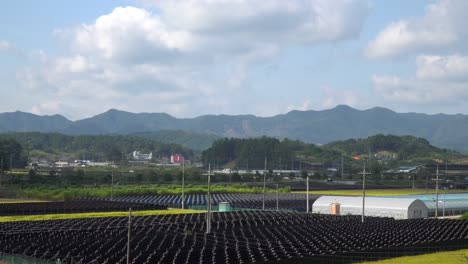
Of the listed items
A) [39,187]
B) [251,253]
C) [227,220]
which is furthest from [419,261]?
[39,187]

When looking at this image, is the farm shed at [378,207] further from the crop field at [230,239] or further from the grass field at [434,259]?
the grass field at [434,259]

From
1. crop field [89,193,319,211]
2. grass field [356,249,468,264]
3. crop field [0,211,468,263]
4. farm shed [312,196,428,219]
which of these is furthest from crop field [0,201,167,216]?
grass field [356,249,468,264]

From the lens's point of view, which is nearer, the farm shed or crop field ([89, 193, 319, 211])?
the farm shed

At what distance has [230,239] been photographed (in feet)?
117

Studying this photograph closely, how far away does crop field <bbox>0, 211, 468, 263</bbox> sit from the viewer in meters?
28.4

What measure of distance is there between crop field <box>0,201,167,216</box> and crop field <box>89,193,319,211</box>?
6969 millimetres

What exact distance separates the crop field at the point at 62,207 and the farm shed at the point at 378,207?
16635 mm

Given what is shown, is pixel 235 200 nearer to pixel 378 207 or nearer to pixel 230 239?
pixel 378 207

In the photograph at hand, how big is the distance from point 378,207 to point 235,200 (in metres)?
20.3

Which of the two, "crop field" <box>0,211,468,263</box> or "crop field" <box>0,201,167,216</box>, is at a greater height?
"crop field" <box>0,211,468,263</box>

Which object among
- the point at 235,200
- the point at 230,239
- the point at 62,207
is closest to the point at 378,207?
the point at 235,200

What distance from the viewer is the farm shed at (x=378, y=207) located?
56625 mm

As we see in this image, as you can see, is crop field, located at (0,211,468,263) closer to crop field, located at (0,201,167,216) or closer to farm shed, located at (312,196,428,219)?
farm shed, located at (312,196,428,219)

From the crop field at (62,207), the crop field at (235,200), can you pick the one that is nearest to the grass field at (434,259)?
the crop field at (62,207)
